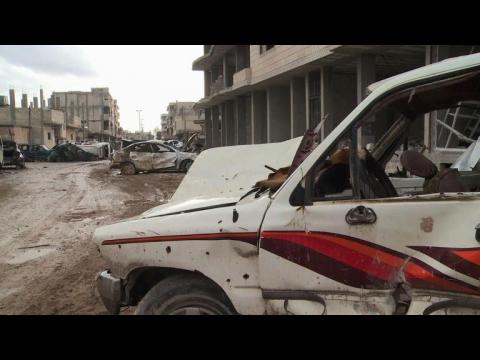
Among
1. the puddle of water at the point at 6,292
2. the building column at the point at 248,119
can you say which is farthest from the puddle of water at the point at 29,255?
the building column at the point at 248,119

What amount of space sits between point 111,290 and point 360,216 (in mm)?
1819

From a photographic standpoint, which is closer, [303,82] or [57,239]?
[57,239]

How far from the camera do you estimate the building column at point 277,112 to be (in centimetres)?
2483

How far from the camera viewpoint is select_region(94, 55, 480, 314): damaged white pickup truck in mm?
2400

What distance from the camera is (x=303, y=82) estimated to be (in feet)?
71.4

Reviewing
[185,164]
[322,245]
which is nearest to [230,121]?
[185,164]

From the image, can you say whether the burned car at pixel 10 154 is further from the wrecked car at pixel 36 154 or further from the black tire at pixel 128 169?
the black tire at pixel 128 169

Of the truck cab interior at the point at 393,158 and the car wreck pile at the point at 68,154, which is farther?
the car wreck pile at the point at 68,154

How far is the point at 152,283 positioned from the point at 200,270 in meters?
0.65

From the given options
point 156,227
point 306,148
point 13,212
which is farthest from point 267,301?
point 13,212

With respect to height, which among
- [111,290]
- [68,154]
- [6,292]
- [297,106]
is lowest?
[6,292]

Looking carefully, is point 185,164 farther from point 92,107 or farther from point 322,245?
point 92,107

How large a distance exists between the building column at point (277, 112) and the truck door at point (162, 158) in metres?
5.63

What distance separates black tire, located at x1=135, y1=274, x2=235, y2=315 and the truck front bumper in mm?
325
